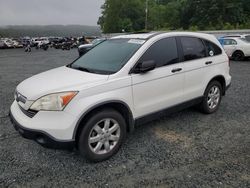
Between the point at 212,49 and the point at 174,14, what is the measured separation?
224 feet

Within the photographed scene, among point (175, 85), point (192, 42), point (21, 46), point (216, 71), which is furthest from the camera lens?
point (21, 46)

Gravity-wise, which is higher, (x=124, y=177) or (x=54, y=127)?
(x=54, y=127)

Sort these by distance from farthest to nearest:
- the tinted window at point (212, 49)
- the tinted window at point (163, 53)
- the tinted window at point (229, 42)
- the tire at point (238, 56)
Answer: the tinted window at point (229, 42), the tire at point (238, 56), the tinted window at point (212, 49), the tinted window at point (163, 53)

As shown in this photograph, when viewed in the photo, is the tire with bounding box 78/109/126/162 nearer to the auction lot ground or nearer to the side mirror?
the auction lot ground

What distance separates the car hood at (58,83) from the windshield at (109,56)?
242mm

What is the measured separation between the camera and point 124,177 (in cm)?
318

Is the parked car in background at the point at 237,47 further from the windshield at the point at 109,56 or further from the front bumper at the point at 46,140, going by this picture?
the front bumper at the point at 46,140

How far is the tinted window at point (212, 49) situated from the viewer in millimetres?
5074

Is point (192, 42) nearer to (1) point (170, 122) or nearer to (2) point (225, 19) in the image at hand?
(1) point (170, 122)

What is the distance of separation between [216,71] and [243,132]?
1.36 m

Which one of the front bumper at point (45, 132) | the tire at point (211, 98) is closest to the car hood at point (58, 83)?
the front bumper at point (45, 132)

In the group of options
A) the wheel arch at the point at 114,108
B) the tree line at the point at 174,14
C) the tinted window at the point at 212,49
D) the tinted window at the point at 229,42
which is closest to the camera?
the wheel arch at the point at 114,108

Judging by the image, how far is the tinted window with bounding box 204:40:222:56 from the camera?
507 centimetres

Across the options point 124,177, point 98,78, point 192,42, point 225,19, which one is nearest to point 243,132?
point 192,42
